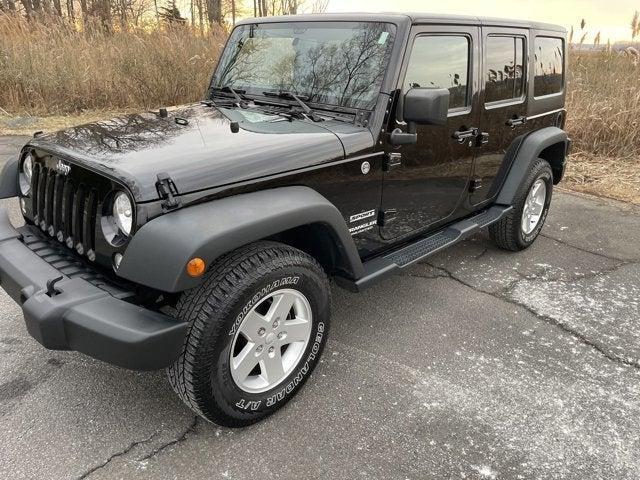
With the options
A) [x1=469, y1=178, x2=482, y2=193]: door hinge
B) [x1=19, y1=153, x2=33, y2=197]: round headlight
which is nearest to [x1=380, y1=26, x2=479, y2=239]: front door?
[x1=469, y1=178, x2=482, y2=193]: door hinge

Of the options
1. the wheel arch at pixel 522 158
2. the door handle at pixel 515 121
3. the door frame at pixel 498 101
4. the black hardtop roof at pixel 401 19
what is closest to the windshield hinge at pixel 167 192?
the black hardtop roof at pixel 401 19

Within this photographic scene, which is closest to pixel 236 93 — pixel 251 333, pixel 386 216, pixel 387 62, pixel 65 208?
pixel 387 62

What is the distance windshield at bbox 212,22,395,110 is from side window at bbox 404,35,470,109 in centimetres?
21

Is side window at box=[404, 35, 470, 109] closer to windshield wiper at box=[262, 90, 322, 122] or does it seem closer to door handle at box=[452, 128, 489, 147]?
door handle at box=[452, 128, 489, 147]

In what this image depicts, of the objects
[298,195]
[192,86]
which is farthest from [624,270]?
[192,86]

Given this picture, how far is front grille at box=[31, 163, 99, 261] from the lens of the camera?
2264 millimetres

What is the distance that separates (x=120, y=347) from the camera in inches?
75.1

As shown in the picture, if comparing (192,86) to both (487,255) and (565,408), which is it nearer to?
(487,255)

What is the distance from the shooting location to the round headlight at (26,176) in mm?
2791

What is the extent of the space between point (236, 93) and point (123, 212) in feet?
4.89

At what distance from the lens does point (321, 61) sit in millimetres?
2990

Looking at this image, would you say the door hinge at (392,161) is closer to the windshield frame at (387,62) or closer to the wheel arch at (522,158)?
the windshield frame at (387,62)

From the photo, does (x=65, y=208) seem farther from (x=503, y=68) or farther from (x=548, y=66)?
(x=548, y=66)

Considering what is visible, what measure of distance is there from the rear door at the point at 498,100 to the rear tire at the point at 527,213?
0.25 metres
